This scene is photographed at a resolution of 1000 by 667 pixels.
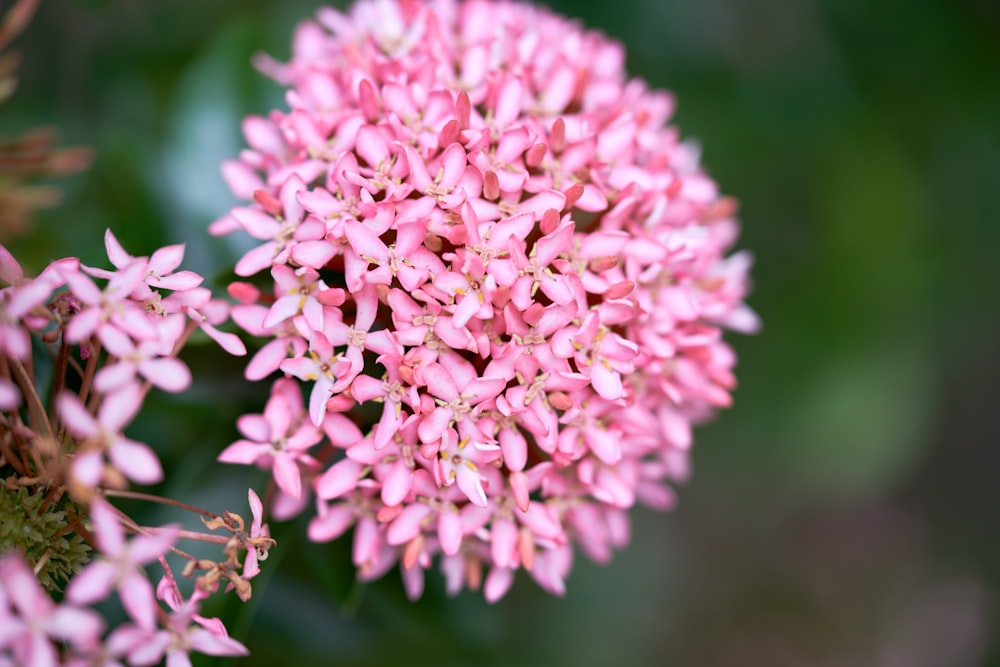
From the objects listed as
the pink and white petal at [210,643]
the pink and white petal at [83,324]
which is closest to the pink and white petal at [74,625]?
the pink and white petal at [210,643]

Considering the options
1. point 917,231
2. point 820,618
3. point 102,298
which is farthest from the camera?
point 820,618

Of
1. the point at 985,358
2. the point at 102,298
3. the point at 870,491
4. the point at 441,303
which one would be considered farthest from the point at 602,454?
the point at 985,358

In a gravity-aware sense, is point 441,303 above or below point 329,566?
above

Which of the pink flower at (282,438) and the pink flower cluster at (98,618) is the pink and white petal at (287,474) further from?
the pink flower cluster at (98,618)

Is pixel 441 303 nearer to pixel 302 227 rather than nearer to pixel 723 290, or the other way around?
pixel 302 227

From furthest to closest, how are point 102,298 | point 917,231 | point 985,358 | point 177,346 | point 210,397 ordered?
point 985,358, point 917,231, point 210,397, point 177,346, point 102,298

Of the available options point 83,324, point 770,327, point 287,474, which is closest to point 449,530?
point 287,474

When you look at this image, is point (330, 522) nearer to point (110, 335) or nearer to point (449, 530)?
point (449, 530)
